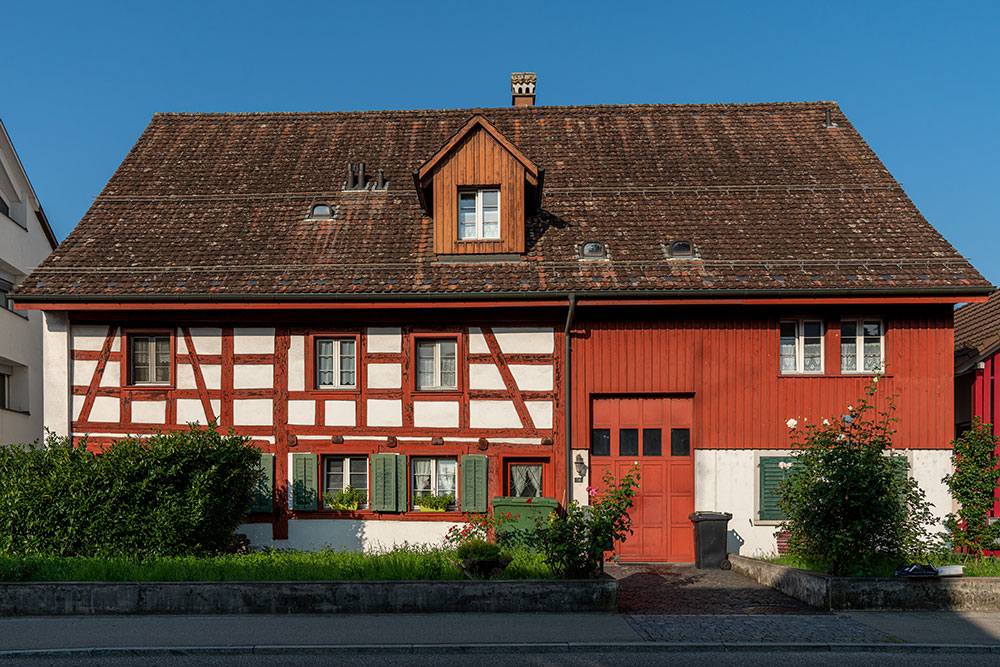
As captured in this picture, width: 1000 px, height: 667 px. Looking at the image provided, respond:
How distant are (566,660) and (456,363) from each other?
766 cm

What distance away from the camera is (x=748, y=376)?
15.4 m

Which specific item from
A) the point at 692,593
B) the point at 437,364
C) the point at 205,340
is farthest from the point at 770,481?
the point at 205,340

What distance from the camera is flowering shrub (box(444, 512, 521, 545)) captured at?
13.8 m

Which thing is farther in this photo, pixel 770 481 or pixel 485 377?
pixel 485 377

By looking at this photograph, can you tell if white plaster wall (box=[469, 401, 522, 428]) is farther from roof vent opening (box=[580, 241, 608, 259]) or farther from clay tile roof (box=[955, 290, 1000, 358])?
clay tile roof (box=[955, 290, 1000, 358])

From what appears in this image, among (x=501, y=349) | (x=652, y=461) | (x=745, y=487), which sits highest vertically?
(x=501, y=349)

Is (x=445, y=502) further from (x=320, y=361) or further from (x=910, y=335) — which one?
(x=910, y=335)

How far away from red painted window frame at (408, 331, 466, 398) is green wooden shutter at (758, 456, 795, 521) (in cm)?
547

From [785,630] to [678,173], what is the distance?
36.0 feet

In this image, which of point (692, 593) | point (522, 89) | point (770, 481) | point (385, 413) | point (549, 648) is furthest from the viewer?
point (522, 89)

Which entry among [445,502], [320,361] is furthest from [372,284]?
[445,502]

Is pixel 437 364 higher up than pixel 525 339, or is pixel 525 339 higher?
pixel 525 339

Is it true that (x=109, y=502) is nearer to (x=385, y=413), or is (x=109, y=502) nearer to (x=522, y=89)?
(x=385, y=413)

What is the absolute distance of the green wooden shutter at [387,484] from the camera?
15.3m
